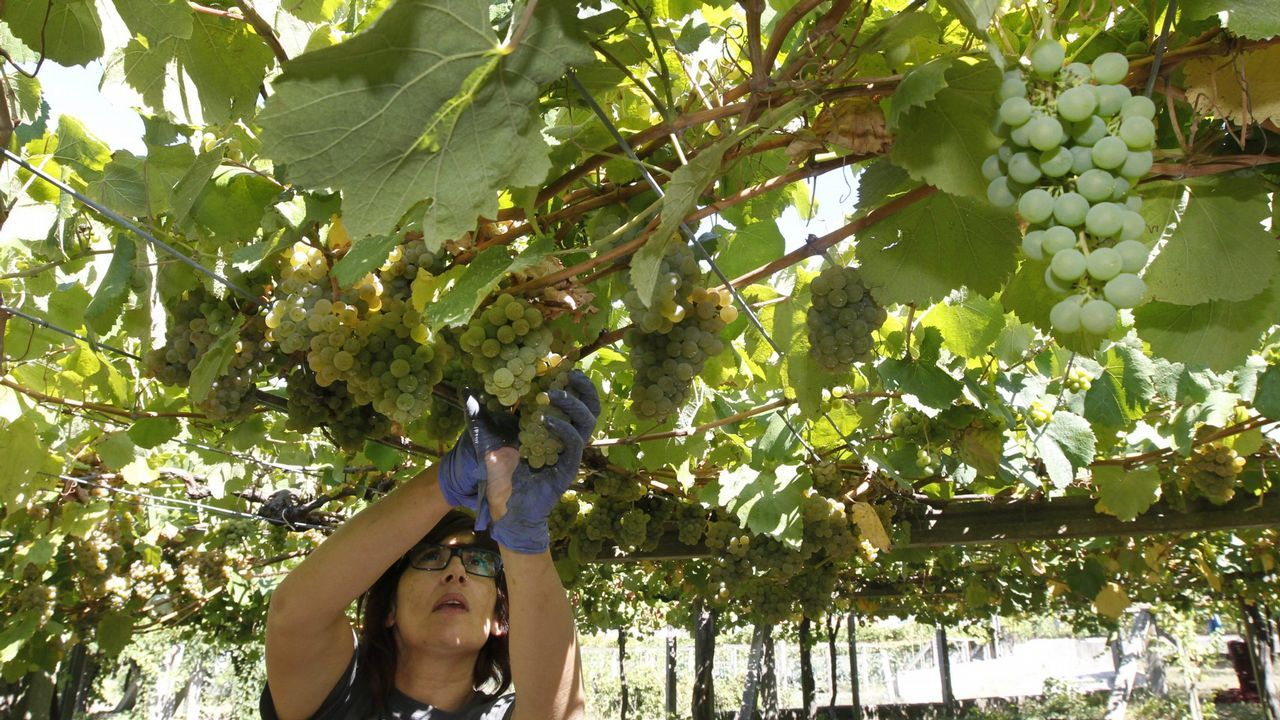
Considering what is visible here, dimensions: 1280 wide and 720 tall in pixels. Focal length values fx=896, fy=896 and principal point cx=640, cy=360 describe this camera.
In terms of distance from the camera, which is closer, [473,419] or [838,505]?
[473,419]

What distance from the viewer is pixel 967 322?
8.46 ft

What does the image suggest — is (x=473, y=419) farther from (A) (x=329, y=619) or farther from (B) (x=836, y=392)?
(B) (x=836, y=392)

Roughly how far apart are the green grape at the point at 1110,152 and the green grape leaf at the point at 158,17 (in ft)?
4.41

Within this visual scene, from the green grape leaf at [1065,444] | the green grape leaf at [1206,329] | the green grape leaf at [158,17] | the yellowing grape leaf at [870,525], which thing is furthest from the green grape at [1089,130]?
the yellowing grape leaf at [870,525]

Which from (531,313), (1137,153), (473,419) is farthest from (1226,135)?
(473,419)

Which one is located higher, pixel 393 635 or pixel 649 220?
pixel 649 220

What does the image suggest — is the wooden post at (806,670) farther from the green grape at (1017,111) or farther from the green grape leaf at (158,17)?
the green grape at (1017,111)

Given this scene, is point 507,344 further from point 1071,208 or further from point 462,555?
point 462,555

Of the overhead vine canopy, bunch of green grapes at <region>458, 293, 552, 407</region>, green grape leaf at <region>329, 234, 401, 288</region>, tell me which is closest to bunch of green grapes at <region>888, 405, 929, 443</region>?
the overhead vine canopy

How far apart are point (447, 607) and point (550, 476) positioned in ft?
3.68

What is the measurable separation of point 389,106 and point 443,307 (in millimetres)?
418

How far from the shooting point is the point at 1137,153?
861 mm

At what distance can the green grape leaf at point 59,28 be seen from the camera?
1.64 m

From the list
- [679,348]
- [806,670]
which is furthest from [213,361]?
[806,670]
